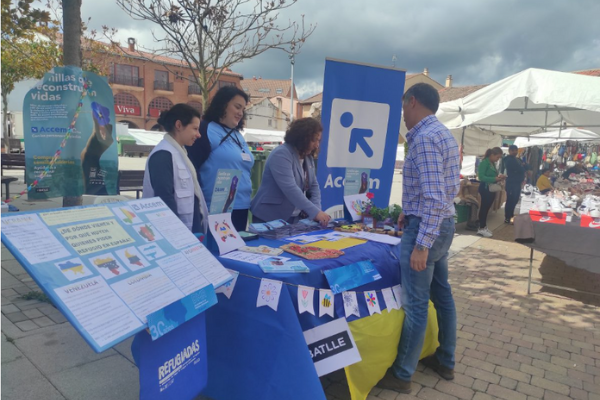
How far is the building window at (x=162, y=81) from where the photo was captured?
4422cm

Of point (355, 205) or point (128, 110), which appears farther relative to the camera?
point (128, 110)

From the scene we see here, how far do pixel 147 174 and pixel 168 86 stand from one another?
4667 centimetres

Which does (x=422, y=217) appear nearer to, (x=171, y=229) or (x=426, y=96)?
(x=426, y=96)

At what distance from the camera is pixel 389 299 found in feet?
8.36

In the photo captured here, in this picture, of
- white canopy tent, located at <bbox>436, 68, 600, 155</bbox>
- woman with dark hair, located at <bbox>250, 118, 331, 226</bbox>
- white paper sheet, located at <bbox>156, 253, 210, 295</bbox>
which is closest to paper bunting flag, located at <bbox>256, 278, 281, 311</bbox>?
white paper sheet, located at <bbox>156, 253, 210, 295</bbox>

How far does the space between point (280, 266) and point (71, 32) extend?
3.08m

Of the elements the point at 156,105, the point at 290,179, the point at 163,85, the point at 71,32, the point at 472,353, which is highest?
the point at 163,85

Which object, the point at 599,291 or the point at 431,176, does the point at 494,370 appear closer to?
the point at 431,176

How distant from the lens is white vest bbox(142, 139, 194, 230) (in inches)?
92.7

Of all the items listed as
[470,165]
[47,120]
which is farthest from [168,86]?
[47,120]

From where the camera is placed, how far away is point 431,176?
2.24 meters

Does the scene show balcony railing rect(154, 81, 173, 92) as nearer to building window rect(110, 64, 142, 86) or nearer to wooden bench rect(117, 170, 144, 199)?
building window rect(110, 64, 142, 86)

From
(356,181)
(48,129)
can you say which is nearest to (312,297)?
(356,181)

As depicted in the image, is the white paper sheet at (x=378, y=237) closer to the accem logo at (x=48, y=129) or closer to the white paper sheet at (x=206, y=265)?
the white paper sheet at (x=206, y=265)
